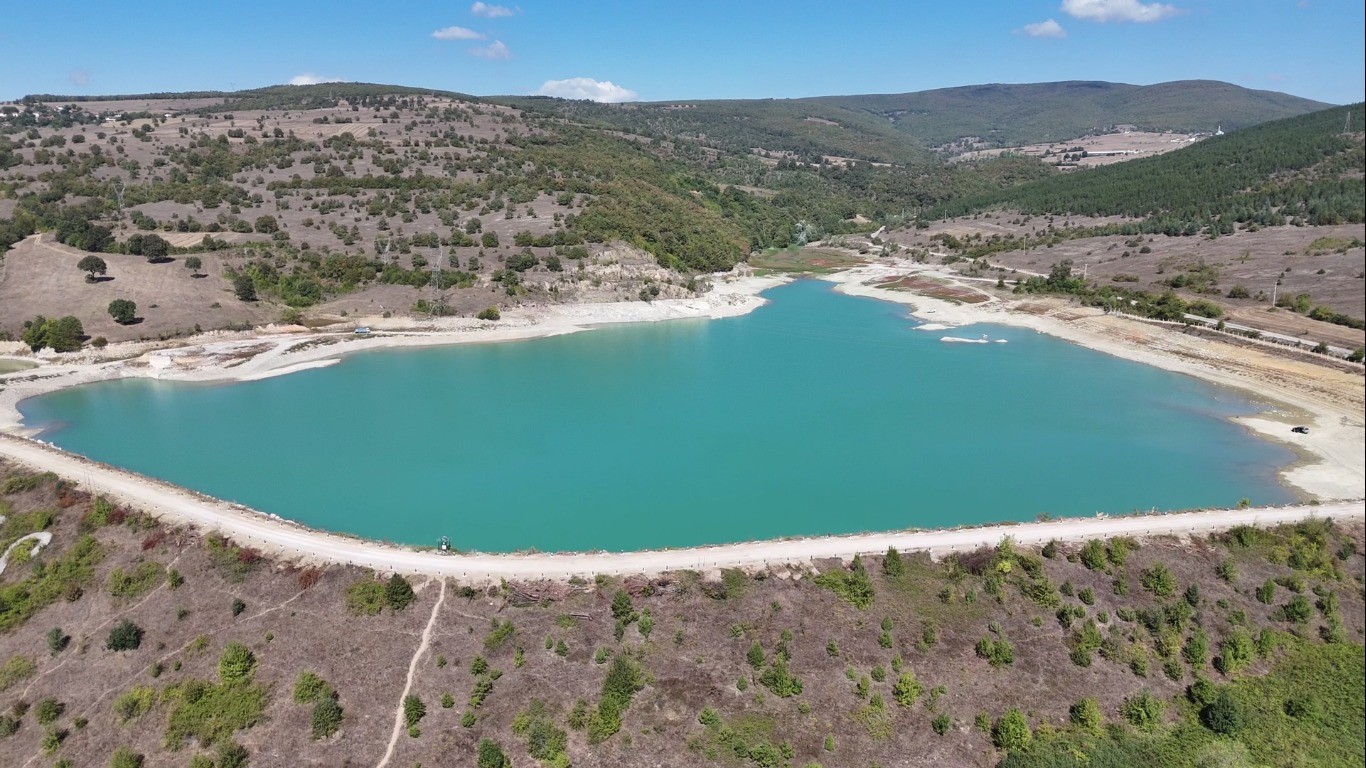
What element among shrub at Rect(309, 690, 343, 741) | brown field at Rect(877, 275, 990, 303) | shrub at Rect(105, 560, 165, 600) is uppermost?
brown field at Rect(877, 275, 990, 303)

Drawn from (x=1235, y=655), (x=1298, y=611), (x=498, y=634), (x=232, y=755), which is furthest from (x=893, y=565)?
(x=232, y=755)

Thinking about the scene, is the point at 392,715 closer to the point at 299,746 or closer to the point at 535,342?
the point at 299,746

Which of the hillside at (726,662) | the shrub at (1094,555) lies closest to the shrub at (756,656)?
the hillside at (726,662)

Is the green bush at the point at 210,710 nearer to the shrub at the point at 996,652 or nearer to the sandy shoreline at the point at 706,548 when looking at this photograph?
the sandy shoreline at the point at 706,548

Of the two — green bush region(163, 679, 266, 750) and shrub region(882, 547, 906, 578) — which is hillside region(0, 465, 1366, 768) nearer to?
green bush region(163, 679, 266, 750)

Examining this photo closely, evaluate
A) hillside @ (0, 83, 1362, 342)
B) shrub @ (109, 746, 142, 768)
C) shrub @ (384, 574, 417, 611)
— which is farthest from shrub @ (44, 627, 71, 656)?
hillside @ (0, 83, 1362, 342)
